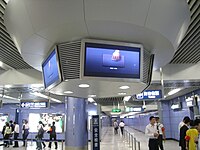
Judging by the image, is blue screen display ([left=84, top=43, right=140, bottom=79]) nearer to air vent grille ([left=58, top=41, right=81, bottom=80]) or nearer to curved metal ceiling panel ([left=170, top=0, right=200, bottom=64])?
air vent grille ([left=58, top=41, right=81, bottom=80])

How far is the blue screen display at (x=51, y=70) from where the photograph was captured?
3380 millimetres

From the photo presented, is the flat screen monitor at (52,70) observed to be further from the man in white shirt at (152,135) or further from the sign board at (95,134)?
the sign board at (95,134)

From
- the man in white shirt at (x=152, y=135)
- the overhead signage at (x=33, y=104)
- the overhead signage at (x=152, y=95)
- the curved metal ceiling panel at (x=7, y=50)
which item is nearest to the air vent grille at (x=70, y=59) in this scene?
the curved metal ceiling panel at (x=7, y=50)

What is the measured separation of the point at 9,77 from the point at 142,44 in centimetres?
503

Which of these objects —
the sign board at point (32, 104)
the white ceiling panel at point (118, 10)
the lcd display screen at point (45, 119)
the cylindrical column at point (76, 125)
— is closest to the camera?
the white ceiling panel at point (118, 10)

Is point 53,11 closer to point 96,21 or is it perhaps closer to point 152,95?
point 96,21

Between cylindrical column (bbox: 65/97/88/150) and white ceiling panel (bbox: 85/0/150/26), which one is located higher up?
white ceiling panel (bbox: 85/0/150/26)

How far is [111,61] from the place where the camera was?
3.15 metres

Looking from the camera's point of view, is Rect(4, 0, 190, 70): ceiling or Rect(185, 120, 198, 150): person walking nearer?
Rect(4, 0, 190, 70): ceiling

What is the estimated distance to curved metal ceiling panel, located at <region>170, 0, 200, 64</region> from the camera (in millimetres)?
3601

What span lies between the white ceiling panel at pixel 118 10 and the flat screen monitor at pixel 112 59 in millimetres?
450

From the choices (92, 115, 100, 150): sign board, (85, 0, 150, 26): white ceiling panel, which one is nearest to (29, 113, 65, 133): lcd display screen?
(92, 115, 100, 150): sign board

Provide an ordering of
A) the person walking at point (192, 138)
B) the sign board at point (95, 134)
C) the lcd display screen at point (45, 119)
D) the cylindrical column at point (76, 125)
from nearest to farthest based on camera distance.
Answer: the person walking at point (192, 138) → the cylindrical column at point (76, 125) → the sign board at point (95, 134) → the lcd display screen at point (45, 119)

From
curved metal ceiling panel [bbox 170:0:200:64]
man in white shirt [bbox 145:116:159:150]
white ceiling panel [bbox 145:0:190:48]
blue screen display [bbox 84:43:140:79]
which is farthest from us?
man in white shirt [bbox 145:116:159:150]
